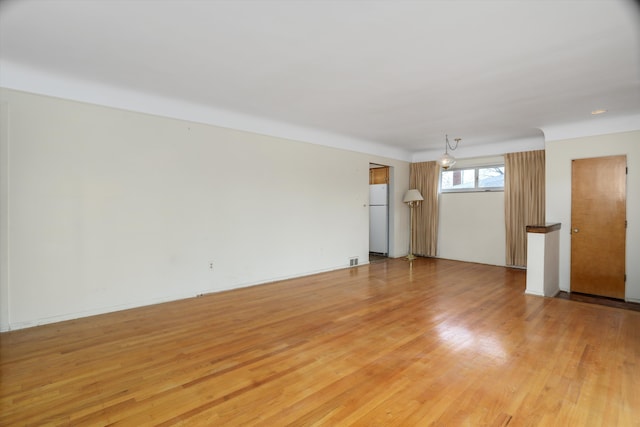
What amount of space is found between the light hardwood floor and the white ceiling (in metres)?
2.64

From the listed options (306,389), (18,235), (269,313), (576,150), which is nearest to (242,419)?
(306,389)

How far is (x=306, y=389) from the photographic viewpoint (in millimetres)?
2123

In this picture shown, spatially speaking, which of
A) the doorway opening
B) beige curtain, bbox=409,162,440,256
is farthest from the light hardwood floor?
the doorway opening

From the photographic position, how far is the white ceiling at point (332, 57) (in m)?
2.20

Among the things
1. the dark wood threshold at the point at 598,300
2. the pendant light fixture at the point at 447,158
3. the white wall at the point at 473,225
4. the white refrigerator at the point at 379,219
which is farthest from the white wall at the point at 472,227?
the dark wood threshold at the point at 598,300

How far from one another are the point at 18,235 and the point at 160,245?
1.34 m

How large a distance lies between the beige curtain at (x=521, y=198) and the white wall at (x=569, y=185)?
2.34 ft

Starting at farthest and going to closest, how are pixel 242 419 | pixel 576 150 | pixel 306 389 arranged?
pixel 576 150 < pixel 306 389 < pixel 242 419

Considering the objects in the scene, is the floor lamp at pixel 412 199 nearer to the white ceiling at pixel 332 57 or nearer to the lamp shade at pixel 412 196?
the lamp shade at pixel 412 196

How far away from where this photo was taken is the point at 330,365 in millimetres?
2445

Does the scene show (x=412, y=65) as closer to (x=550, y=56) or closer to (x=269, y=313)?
(x=550, y=56)

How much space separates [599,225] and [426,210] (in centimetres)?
338

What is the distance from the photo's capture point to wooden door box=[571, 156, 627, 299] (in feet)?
15.6

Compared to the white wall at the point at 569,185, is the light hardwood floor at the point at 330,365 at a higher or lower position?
lower
